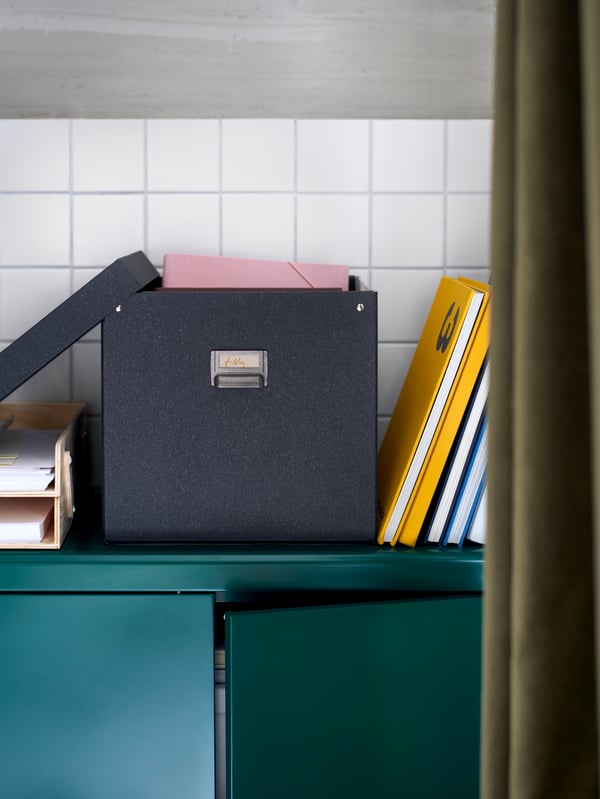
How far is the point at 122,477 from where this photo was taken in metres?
1.15

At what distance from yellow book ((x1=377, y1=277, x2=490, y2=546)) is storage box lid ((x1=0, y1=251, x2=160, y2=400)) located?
17.5 inches

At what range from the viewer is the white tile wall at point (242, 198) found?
58.6 inches

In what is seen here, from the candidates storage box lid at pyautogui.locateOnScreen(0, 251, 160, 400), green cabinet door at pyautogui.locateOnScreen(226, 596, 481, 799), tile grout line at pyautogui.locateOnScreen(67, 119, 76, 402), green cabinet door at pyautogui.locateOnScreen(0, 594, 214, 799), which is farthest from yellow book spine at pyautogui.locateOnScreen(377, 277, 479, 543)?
tile grout line at pyautogui.locateOnScreen(67, 119, 76, 402)

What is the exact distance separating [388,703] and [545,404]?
0.77 metres

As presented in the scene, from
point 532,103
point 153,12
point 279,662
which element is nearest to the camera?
point 532,103

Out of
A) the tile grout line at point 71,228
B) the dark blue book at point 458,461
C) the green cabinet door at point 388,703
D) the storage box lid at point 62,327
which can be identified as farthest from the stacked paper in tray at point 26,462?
the dark blue book at point 458,461

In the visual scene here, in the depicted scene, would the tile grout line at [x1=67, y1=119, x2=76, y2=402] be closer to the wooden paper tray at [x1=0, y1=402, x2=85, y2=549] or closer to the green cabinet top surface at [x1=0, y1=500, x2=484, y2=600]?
the wooden paper tray at [x1=0, y1=402, x2=85, y2=549]

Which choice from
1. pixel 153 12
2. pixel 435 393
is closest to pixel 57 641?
pixel 435 393

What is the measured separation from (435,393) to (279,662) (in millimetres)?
419

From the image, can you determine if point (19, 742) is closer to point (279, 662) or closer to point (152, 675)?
point (152, 675)

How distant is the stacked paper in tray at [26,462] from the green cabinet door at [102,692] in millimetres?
152

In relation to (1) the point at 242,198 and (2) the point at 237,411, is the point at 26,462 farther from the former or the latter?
(1) the point at 242,198

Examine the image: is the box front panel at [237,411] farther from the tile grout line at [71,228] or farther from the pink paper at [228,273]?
the tile grout line at [71,228]

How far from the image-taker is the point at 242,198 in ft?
4.93
